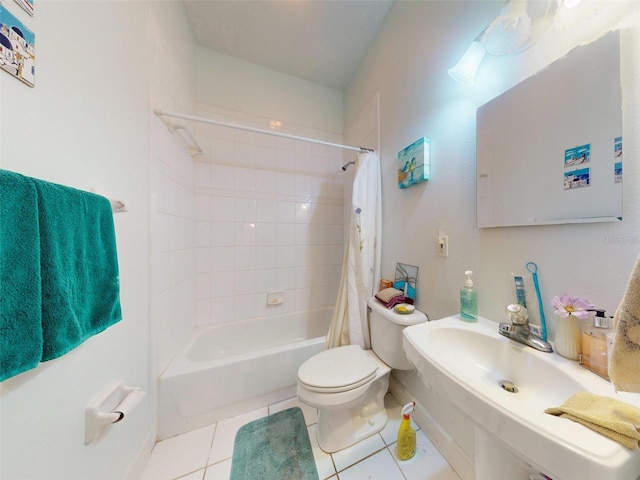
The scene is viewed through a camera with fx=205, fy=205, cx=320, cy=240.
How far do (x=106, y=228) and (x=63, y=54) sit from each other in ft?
1.71

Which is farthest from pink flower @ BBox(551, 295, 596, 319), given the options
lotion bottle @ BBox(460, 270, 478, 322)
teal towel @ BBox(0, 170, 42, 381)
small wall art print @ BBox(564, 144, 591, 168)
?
teal towel @ BBox(0, 170, 42, 381)

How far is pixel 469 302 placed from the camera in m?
0.84

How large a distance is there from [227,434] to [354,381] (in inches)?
31.8

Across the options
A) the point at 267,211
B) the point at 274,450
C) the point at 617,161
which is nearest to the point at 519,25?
the point at 617,161

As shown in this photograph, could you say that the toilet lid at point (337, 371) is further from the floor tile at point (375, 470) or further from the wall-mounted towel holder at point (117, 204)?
the wall-mounted towel holder at point (117, 204)

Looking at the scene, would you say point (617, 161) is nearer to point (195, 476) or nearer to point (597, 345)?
point (597, 345)

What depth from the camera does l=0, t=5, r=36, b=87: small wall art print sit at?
456 mm

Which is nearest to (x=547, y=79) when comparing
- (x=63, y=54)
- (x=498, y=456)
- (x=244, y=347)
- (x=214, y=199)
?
(x=498, y=456)

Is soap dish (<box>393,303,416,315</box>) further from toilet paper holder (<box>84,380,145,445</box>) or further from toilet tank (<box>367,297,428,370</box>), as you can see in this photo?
toilet paper holder (<box>84,380,145,445</box>)

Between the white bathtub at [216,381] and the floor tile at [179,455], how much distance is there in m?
0.04

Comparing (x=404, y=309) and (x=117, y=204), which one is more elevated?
(x=117, y=204)

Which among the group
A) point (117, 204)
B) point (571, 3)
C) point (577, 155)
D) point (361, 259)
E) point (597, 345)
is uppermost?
point (571, 3)

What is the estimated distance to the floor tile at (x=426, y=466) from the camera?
3.01 feet

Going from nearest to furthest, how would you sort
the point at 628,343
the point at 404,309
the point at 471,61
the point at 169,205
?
the point at 628,343 → the point at 471,61 → the point at 404,309 → the point at 169,205
